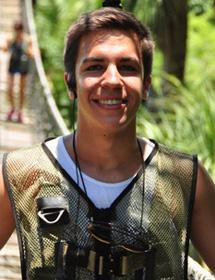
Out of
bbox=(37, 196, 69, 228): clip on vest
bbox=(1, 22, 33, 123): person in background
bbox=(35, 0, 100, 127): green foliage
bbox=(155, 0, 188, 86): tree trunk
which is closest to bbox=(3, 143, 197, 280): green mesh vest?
bbox=(37, 196, 69, 228): clip on vest

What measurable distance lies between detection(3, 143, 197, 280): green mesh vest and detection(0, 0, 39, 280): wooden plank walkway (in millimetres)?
1814

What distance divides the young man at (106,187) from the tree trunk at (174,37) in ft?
23.7

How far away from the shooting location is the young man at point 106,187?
7.61 ft

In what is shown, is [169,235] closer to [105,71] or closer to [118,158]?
[118,158]

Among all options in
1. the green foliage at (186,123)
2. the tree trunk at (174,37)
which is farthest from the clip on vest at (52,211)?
the tree trunk at (174,37)

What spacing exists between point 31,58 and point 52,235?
10476 mm

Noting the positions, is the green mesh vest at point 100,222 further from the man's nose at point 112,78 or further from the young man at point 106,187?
the man's nose at point 112,78

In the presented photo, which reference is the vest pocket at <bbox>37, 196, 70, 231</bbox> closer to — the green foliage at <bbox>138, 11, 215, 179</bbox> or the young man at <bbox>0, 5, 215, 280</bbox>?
the young man at <bbox>0, 5, 215, 280</bbox>

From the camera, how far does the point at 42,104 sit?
994 cm

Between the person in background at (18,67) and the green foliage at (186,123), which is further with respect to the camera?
the person in background at (18,67)

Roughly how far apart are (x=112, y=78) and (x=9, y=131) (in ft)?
31.6

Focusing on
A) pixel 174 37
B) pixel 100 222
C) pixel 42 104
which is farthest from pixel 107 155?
pixel 174 37

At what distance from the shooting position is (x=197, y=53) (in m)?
19.8

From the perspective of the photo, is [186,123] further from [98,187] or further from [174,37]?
[98,187]
